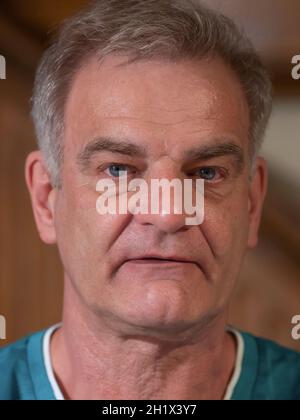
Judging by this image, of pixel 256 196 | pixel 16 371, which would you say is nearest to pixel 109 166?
pixel 256 196

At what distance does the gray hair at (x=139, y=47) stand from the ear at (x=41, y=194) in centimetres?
2

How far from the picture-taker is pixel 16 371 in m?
0.91

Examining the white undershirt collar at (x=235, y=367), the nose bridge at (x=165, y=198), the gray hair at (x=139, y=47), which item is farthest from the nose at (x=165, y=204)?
the white undershirt collar at (x=235, y=367)

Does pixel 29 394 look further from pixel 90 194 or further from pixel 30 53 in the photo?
pixel 30 53

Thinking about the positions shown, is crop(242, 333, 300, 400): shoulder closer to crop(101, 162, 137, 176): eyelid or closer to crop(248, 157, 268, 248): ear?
crop(248, 157, 268, 248): ear

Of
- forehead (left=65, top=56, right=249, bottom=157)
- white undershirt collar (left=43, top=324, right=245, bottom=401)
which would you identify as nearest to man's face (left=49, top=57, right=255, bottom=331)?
forehead (left=65, top=56, right=249, bottom=157)

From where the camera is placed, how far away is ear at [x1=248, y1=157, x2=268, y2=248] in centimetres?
88

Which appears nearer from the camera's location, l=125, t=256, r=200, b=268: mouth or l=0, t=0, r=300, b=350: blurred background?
l=125, t=256, r=200, b=268: mouth

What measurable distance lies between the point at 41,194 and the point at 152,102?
0.71 ft

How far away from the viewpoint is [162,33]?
78cm

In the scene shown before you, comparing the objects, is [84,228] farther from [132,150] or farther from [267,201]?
[267,201]

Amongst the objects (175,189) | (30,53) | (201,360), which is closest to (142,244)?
(175,189)

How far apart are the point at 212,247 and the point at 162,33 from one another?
0.28 meters

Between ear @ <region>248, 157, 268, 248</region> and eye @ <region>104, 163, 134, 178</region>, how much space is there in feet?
0.63
